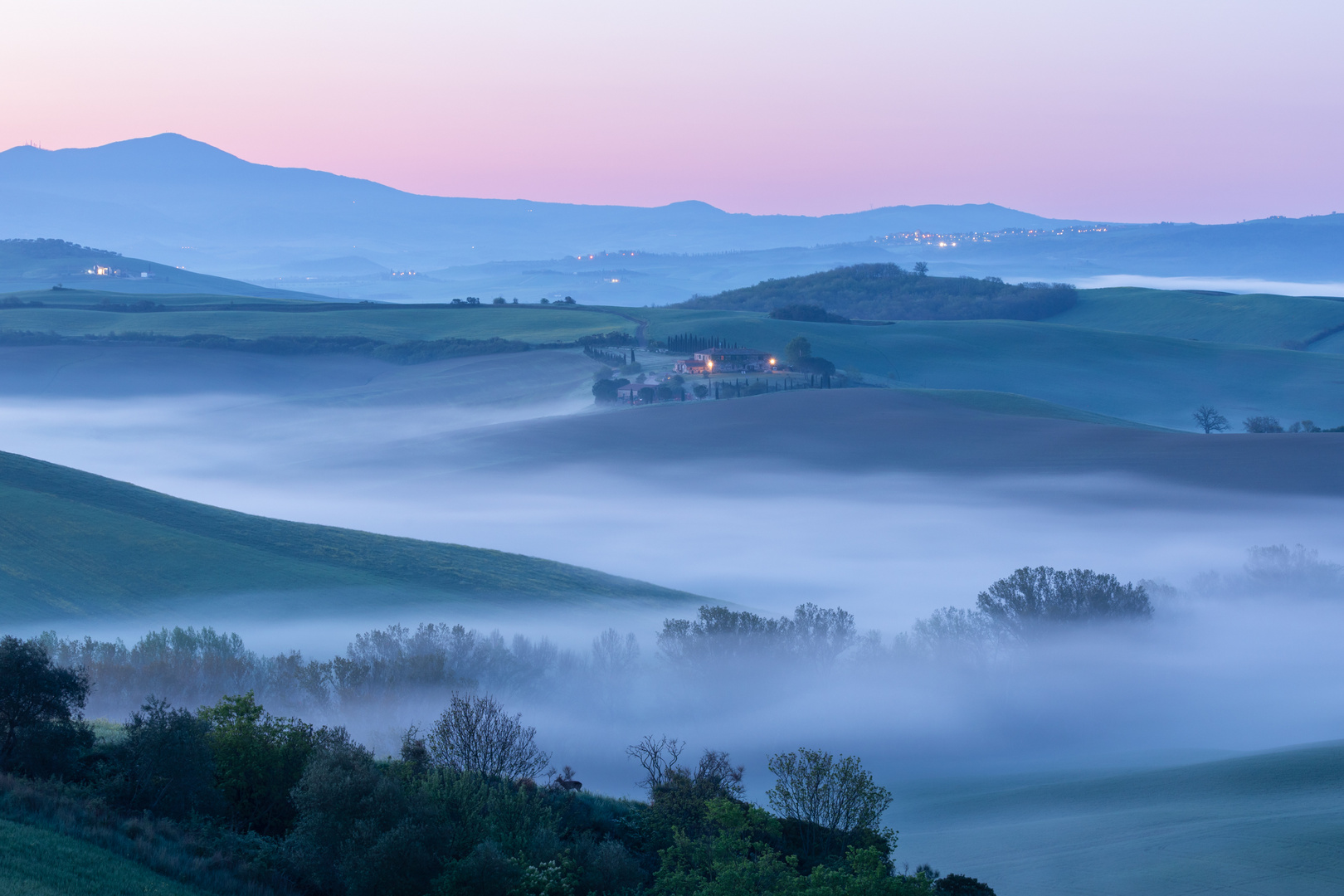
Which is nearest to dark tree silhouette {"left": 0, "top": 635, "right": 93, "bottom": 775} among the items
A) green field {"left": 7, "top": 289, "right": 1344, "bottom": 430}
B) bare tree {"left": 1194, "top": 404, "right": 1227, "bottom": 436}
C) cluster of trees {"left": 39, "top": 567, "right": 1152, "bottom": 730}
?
cluster of trees {"left": 39, "top": 567, "right": 1152, "bottom": 730}

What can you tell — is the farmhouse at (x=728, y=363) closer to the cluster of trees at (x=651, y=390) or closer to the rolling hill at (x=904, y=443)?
the cluster of trees at (x=651, y=390)

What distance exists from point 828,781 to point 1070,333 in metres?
161

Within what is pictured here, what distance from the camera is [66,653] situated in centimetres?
4156

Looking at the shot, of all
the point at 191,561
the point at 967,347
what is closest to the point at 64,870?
the point at 191,561

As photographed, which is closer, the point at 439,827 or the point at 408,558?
the point at 439,827

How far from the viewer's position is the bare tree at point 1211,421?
133 meters

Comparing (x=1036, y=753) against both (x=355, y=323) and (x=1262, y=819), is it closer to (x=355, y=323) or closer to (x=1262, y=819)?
(x=1262, y=819)

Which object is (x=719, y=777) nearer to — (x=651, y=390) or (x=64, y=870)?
(x=64, y=870)

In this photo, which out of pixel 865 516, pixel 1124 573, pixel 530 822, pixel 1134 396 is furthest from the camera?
pixel 1134 396

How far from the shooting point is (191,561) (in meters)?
55.7

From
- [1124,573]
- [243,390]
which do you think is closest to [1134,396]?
[1124,573]

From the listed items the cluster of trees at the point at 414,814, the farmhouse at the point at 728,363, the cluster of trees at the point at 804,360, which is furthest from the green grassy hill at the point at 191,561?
the cluster of trees at the point at 804,360

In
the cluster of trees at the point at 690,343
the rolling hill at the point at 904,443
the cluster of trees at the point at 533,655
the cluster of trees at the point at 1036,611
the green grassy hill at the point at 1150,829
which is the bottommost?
the green grassy hill at the point at 1150,829

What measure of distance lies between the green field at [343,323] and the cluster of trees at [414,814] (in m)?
137
